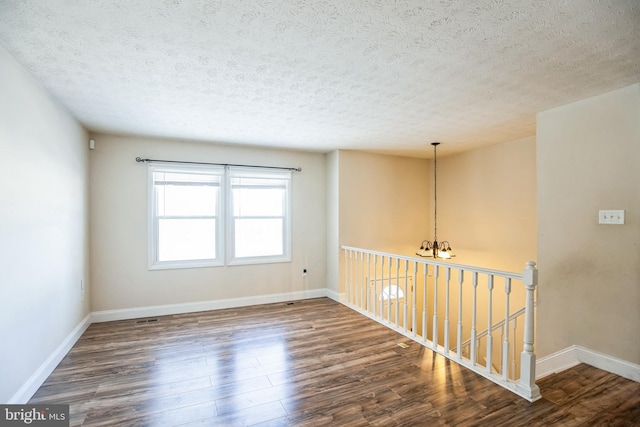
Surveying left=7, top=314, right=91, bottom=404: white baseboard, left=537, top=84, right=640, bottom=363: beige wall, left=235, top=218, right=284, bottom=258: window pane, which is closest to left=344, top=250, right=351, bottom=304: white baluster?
left=235, top=218, right=284, bottom=258: window pane

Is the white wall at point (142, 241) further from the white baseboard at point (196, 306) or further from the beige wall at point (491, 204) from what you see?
the beige wall at point (491, 204)

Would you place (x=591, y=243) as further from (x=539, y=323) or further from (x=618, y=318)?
(x=539, y=323)

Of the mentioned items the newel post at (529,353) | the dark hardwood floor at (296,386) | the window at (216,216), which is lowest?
the dark hardwood floor at (296,386)

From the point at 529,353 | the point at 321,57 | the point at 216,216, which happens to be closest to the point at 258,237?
the point at 216,216

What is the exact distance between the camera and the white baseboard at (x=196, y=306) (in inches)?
149

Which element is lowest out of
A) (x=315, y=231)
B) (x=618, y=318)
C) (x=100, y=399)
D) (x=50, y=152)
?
(x=100, y=399)

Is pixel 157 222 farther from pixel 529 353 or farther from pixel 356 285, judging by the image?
pixel 529 353

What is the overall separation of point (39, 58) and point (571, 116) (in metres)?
4.22

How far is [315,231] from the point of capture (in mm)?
4879

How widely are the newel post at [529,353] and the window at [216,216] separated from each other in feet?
10.6

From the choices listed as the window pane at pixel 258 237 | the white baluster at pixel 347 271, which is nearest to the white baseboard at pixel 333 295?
the white baluster at pixel 347 271

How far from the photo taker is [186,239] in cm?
417

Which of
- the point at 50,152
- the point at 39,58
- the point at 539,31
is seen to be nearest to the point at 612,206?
the point at 539,31

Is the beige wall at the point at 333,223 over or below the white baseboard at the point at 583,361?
over
